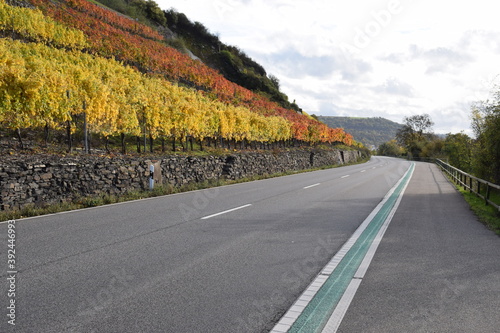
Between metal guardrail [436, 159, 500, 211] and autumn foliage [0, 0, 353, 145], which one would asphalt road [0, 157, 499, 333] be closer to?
metal guardrail [436, 159, 500, 211]

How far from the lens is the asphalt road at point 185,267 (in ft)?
11.2

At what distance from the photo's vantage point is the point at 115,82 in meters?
23.2

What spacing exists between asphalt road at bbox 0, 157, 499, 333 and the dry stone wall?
6.96ft

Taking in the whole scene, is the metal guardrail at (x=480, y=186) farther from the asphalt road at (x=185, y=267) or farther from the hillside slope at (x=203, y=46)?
the hillside slope at (x=203, y=46)

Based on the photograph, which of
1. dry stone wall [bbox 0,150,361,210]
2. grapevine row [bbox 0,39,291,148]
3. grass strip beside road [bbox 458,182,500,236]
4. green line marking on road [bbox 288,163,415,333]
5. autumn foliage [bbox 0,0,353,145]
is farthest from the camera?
autumn foliage [bbox 0,0,353,145]

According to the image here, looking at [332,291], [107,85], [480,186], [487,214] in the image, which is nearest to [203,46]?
[107,85]

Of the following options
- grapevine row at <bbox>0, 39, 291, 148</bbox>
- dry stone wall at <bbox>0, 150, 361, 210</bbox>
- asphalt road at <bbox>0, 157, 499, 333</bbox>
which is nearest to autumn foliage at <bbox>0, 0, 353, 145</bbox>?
grapevine row at <bbox>0, 39, 291, 148</bbox>

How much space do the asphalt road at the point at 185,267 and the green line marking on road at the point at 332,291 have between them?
219mm

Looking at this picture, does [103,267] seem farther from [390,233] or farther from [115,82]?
[115,82]

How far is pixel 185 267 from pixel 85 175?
8.52 meters

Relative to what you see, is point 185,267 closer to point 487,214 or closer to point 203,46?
point 487,214

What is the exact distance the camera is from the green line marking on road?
3381 mm

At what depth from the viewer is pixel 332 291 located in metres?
4.20

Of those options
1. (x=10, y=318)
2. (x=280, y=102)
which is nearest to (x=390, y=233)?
(x=10, y=318)
